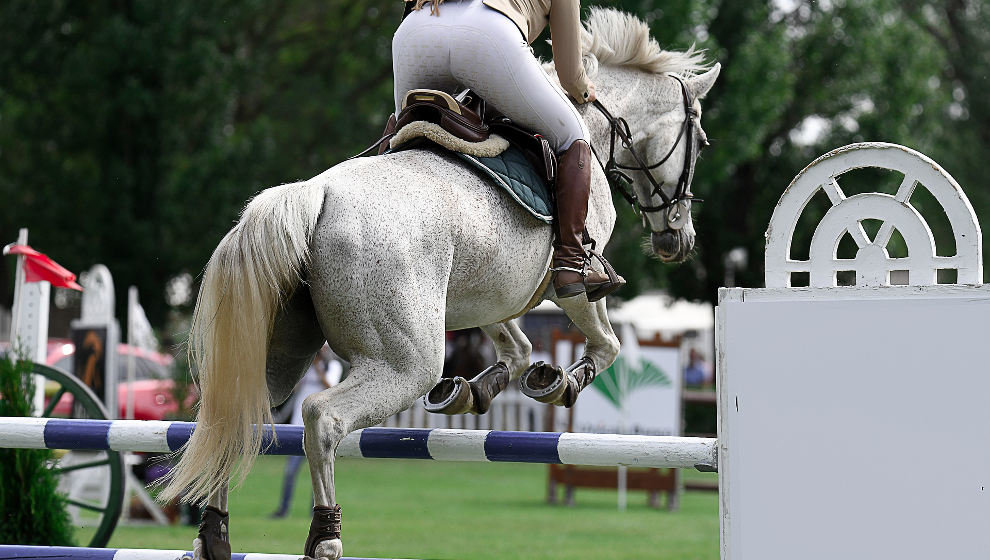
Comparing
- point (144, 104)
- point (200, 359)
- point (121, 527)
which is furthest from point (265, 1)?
point (200, 359)

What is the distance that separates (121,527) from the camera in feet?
28.4

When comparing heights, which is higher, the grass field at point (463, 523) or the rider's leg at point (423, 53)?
the rider's leg at point (423, 53)

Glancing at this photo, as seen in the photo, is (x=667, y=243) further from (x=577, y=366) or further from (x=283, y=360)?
(x=283, y=360)

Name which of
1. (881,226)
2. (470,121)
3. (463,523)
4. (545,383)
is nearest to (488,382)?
(545,383)

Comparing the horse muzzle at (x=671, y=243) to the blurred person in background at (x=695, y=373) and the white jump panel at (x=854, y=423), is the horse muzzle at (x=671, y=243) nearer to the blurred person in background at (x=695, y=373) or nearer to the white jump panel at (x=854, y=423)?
the white jump panel at (x=854, y=423)

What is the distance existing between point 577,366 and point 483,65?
1.32 meters

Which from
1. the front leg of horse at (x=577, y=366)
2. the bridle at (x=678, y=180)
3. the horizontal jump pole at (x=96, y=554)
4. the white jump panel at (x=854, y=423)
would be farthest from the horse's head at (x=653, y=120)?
the horizontal jump pole at (x=96, y=554)

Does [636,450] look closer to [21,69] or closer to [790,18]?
[21,69]

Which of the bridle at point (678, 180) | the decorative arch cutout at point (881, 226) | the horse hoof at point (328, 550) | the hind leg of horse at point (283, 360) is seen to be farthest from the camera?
the bridle at point (678, 180)

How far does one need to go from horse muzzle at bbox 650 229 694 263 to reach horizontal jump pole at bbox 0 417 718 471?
159 centimetres

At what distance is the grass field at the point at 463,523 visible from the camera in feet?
24.1

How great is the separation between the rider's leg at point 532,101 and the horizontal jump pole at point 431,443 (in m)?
0.59

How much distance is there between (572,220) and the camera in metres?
3.75

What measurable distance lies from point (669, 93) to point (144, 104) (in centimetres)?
1446
